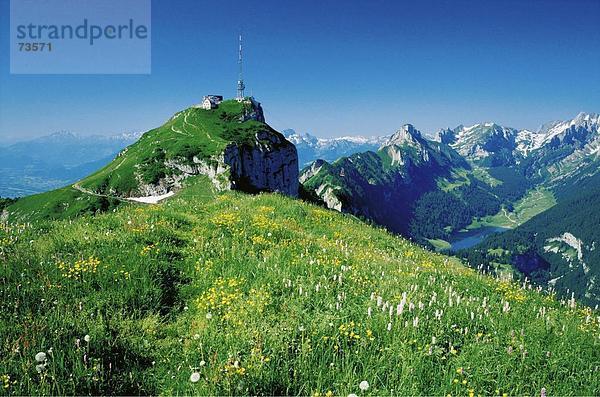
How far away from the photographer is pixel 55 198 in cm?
15112

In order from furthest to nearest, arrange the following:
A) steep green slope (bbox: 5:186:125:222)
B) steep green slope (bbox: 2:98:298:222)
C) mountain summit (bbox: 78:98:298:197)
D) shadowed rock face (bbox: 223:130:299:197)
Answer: shadowed rock face (bbox: 223:130:299:197), mountain summit (bbox: 78:98:298:197), steep green slope (bbox: 2:98:298:222), steep green slope (bbox: 5:186:125:222)

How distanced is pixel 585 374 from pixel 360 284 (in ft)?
12.0

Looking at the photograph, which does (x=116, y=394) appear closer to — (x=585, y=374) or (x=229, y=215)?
(x=585, y=374)

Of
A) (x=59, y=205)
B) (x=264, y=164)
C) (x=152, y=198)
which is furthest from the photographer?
(x=264, y=164)

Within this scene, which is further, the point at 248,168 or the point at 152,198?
the point at 248,168

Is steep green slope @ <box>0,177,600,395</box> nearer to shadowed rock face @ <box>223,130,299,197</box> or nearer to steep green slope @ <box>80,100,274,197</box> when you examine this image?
shadowed rock face @ <box>223,130,299,197</box>

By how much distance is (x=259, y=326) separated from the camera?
5.57 m

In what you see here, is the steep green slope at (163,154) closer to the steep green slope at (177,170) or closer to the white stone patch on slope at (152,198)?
the steep green slope at (177,170)

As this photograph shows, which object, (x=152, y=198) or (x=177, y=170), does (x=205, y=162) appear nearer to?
(x=177, y=170)

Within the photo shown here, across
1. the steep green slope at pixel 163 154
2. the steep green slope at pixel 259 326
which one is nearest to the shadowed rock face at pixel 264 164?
the steep green slope at pixel 163 154

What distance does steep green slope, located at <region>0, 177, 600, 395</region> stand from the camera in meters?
4.56

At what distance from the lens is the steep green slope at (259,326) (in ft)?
15.0

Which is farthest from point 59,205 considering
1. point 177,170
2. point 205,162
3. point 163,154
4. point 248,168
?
point 248,168

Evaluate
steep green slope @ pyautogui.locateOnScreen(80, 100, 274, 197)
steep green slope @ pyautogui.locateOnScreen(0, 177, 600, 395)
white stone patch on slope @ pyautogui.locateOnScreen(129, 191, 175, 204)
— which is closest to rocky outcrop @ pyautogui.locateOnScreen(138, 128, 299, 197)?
white stone patch on slope @ pyautogui.locateOnScreen(129, 191, 175, 204)
